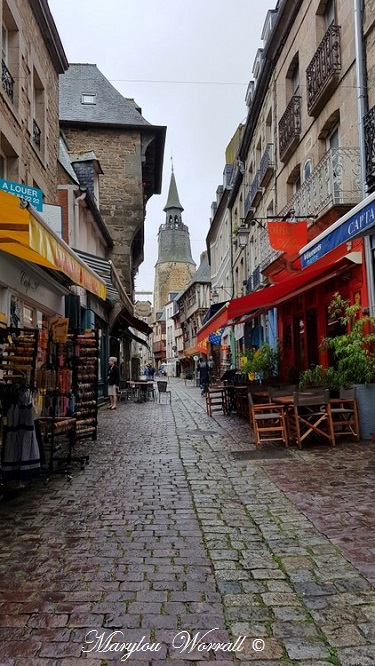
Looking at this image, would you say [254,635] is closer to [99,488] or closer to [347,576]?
[347,576]

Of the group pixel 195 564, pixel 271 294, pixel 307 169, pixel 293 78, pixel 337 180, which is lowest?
pixel 195 564

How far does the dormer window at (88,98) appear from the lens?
2245 centimetres

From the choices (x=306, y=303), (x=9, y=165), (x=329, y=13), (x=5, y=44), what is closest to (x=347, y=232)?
(x=9, y=165)

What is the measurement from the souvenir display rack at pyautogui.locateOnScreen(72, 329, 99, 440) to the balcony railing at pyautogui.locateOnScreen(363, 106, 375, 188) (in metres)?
5.38

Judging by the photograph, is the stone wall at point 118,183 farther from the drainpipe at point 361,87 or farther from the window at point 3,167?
the drainpipe at point 361,87

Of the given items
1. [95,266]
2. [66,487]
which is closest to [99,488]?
[66,487]

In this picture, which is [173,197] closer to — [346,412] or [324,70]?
[324,70]

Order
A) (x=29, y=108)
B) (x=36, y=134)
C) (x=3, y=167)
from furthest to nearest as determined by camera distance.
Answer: (x=36, y=134)
(x=29, y=108)
(x=3, y=167)

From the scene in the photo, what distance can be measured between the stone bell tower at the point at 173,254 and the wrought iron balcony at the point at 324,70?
84.4 meters

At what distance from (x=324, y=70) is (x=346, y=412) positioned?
7.36 metres

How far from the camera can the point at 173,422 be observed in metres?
11.4

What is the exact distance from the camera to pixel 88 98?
74.4 ft

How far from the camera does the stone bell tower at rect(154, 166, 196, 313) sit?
9638cm

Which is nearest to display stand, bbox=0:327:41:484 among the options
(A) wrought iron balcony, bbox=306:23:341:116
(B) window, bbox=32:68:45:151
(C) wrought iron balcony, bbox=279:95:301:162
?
(B) window, bbox=32:68:45:151
